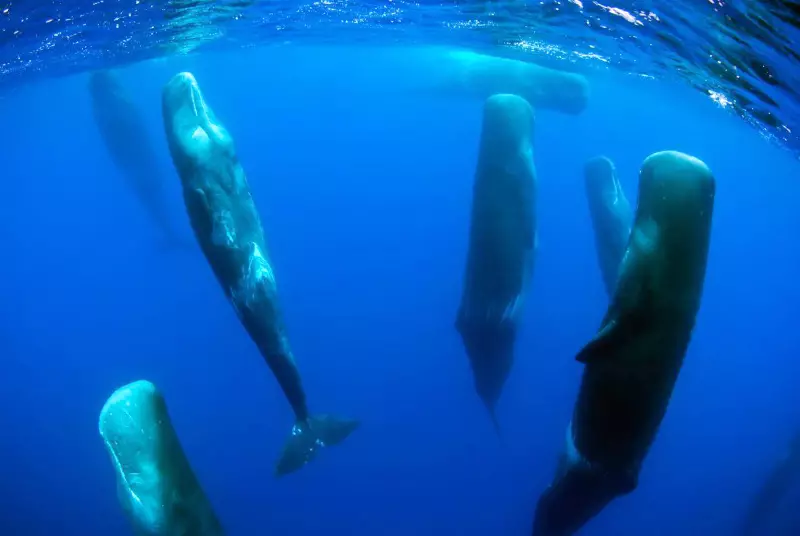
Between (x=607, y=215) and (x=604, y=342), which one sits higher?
(x=604, y=342)

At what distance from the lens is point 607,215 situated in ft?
37.7

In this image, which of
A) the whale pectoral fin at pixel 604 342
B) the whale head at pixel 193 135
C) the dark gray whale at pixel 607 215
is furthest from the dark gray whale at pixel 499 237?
the whale pectoral fin at pixel 604 342

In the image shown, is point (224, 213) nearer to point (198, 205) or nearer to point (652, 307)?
point (198, 205)

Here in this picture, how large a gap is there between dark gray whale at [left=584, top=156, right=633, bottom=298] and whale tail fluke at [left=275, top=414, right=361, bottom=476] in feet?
17.1

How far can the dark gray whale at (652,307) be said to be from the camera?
432cm

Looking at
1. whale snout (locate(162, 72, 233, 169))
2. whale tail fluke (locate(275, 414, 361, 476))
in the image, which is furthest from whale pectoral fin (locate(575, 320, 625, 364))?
whale tail fluke (locate(275, 414, 361, 476))

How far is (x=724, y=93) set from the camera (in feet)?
55.9

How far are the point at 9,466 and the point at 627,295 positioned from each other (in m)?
31.4

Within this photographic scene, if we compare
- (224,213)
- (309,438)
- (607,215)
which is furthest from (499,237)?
(309,438)

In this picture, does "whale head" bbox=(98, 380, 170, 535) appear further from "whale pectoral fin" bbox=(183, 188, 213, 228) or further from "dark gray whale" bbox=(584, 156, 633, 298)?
"dark gray whale" bbox=(584, 156, 633, 298)

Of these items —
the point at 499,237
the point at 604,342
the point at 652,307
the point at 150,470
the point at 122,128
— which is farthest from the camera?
the point at 122,128

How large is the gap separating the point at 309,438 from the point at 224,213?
4.38m

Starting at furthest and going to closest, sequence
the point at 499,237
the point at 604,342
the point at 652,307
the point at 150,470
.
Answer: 1. the point at 499,237
2. the point at 150,470
3. the point at 604,342
4. the point at 652,307

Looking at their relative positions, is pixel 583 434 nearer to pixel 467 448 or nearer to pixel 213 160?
pixel 213 160
